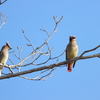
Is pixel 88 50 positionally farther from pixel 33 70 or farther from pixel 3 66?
pixel 3 66

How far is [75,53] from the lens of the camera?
5.01 m

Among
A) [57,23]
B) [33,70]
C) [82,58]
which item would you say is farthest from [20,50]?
[82,58]

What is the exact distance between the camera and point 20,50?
5285 mm

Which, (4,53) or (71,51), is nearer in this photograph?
(71,51)

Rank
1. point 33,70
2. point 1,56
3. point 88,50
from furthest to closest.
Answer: point 1,56 < point 33,70 < point 88,50

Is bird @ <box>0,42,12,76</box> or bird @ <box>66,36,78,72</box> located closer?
bird @ <box>66,36,78,72</box>

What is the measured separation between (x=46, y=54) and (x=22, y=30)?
73 cm

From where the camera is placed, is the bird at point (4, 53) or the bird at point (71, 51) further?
the bird at point (4, 53)

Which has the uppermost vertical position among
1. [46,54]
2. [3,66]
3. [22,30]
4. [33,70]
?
[22,30]

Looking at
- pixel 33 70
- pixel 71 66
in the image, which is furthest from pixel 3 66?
pixel 71 66

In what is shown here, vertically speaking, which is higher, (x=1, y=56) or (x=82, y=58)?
(x=1, y=56)

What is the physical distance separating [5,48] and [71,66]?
1.64m

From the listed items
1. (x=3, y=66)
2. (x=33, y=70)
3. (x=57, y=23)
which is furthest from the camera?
(x=57, y=23)

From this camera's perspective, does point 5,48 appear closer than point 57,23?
No
